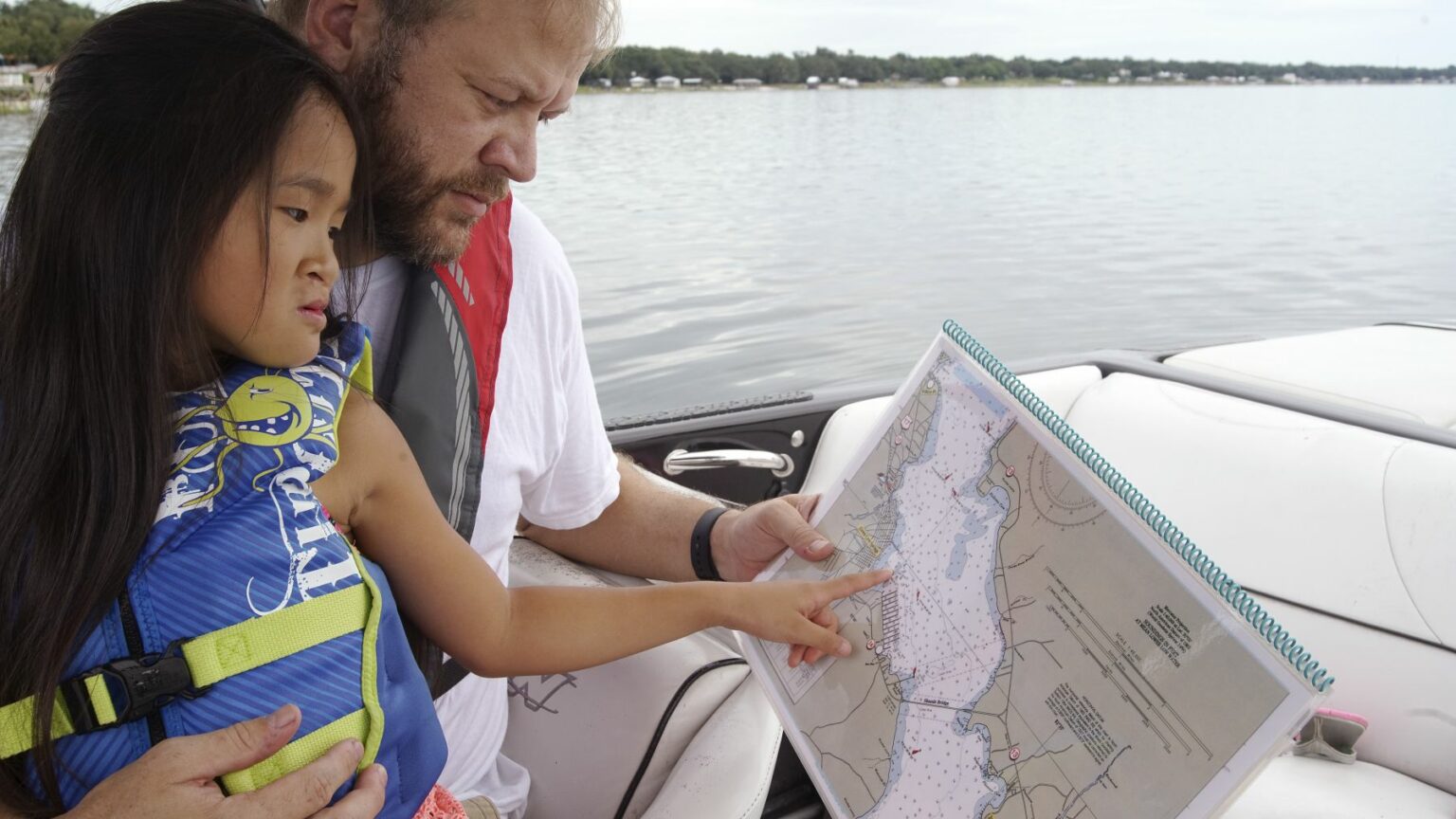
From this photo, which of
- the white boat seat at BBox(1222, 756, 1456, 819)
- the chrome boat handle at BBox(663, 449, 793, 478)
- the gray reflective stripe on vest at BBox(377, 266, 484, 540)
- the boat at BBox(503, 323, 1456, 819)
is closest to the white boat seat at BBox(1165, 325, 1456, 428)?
the boat at BBox(503, 323, 1456, 819)

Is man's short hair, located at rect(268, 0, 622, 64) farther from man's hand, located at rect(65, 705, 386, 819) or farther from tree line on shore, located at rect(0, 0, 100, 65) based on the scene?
man's hand, located at rect(65, 705, 386, 819)

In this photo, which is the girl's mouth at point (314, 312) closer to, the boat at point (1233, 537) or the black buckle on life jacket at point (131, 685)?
the black buckle on life jacket at point (131, 685)

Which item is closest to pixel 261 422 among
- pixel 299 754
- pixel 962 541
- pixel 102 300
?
pixel 102 300

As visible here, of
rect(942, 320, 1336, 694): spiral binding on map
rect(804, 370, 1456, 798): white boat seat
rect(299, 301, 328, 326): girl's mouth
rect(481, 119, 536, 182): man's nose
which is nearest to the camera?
rect(942, 320, 1336, 694): spiral binding on map

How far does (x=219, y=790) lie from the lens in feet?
3.39

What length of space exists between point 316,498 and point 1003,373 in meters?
0.73

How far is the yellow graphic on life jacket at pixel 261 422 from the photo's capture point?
109cm

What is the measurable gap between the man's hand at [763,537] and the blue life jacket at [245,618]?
0.54 meters

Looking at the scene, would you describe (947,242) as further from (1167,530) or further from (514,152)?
(1167,530)

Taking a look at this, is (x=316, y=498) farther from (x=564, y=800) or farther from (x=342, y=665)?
(x=564, y=800)

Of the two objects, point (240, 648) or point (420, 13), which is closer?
point (240, 648)

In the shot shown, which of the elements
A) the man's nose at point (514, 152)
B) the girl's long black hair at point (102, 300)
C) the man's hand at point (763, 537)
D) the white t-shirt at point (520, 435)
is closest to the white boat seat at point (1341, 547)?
the man's hand at point (763, 537)

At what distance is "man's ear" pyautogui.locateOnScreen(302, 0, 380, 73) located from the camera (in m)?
1.53

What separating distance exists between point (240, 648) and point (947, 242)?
8755mm
